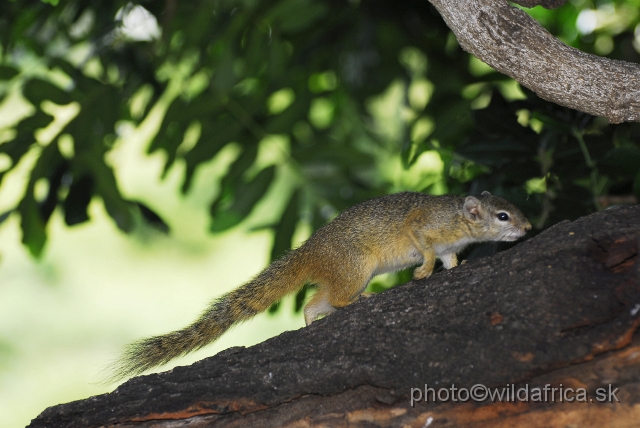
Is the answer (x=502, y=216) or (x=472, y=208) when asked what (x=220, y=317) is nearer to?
(x=472, y=208)

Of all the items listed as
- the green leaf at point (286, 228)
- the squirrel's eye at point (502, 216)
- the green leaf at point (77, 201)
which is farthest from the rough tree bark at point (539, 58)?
the green leaf at point (77, 201)

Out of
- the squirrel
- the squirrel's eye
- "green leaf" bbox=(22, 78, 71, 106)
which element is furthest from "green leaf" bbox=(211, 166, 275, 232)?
the squirrel's eye

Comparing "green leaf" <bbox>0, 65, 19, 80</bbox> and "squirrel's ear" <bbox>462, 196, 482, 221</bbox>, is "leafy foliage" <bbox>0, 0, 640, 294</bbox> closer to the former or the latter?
"green leaf" <bbox>0, 65, 19, 80</bbox>

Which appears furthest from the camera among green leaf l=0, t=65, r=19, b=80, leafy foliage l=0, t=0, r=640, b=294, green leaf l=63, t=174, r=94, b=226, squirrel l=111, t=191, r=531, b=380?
green leaf l=0, t=65, r=19, b=80

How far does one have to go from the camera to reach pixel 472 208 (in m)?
4.29

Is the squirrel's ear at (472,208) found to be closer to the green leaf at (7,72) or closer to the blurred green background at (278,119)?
the blurred green background at (278,119)

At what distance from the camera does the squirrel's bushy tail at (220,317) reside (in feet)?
11.3

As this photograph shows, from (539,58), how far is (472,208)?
1.69 meters

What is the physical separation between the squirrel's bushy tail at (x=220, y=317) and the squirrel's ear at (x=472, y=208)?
1.10 metres

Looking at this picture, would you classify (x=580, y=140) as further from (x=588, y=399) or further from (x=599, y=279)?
(x=588, y=399)

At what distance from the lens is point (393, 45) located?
6.21 metres

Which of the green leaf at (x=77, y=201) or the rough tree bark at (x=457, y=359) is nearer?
the rough tree bark at (x=457, y=359)

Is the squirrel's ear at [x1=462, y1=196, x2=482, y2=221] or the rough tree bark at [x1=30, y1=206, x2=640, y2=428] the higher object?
the rough tree bark at [x1=30, y1=206, x2=640, y2=428]

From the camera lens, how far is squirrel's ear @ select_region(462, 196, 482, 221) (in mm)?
4277
